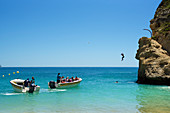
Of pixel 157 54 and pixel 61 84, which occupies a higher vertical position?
pixel 157 54

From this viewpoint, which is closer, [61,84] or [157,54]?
[61,84]

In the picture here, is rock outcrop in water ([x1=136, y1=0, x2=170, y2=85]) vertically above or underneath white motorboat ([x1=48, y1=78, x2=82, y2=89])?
above

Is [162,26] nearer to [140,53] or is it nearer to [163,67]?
[140,53]

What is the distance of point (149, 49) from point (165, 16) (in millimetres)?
7646

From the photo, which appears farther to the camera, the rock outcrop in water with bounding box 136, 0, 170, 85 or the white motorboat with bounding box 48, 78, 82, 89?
the rock outcrop in water with bounding box 136, 0, 170, 85

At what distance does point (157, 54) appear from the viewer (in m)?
29.0

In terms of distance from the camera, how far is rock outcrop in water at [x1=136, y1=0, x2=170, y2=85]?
27320mm

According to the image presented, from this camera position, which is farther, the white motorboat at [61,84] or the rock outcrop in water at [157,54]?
the rock outcrop in water at [157,54]

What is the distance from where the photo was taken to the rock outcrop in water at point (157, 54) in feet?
89.6

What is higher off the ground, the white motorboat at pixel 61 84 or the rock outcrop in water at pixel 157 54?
the rock outcrop in water at pixel 157 54

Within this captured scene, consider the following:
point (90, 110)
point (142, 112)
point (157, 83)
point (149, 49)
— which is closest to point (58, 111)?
point (90, 110)

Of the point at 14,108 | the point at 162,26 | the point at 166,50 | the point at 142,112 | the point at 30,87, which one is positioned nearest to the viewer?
→ the point at 142,112

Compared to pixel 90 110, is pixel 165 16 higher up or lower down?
higher up

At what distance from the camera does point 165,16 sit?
109ft
